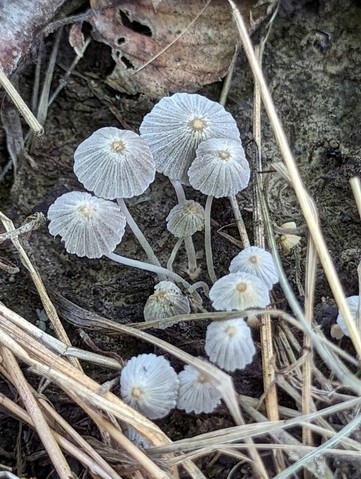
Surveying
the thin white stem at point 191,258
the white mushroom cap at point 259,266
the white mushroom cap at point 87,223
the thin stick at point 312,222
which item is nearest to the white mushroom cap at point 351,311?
the thin stick at point 312,222

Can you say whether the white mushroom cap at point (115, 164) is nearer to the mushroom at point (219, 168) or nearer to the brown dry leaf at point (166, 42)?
the mushroom at point (219, 168)

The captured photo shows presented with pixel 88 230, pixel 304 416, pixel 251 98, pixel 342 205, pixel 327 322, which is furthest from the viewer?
pixel 251 98

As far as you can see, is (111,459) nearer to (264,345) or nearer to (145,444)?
(145,444)

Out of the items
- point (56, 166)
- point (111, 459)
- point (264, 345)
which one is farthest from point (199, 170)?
point (111, 459)

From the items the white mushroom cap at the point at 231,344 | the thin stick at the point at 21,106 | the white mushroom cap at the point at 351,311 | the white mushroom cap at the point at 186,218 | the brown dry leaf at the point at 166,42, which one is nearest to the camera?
the white mushroom cap at the point at 231,344

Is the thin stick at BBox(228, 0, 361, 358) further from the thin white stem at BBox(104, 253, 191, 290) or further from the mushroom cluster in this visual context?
the thin white stem at BBox(104, 253, 191, 290)

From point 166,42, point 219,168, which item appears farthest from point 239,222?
point 166,42
